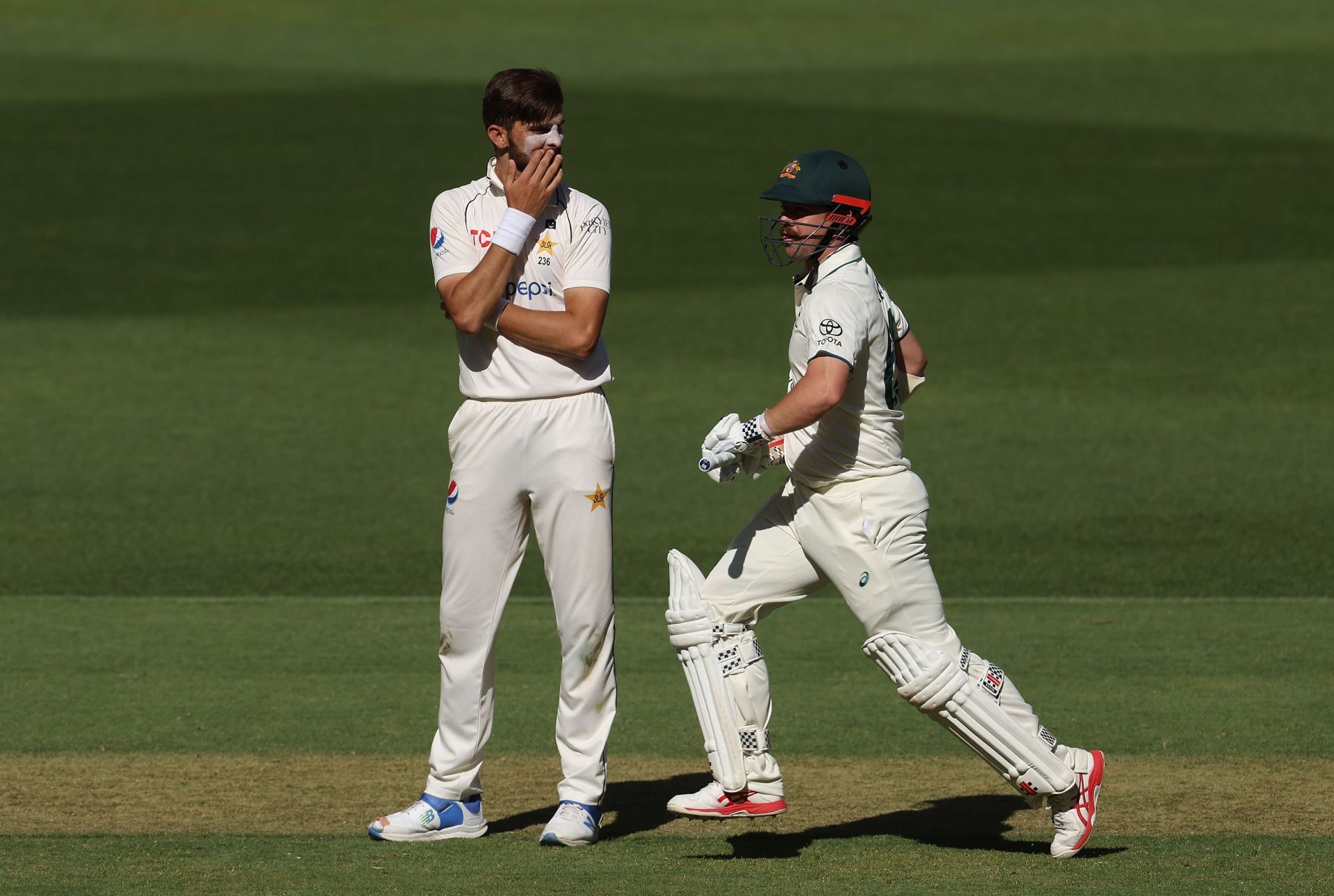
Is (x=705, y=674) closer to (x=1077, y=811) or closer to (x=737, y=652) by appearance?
(x=737, y=652)

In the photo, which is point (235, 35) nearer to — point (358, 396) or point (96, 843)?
point (358, 396)

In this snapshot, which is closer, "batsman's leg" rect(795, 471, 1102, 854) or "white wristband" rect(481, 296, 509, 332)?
"batsman's leg" rect(795, 471, 1102, 854)

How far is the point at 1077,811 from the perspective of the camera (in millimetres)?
5449

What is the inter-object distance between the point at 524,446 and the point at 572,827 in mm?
1191

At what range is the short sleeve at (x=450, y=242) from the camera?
572 centimetres

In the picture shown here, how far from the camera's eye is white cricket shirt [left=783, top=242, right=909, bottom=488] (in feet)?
18.2

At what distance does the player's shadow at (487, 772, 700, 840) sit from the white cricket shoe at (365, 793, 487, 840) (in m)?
0.13

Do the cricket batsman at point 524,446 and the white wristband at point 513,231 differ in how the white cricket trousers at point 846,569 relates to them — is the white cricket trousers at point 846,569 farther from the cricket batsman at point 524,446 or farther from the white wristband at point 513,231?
the white wristband at point 513,231

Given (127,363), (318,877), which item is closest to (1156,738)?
(318,877)

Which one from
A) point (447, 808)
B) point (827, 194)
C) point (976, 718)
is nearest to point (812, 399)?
point (827, 194)

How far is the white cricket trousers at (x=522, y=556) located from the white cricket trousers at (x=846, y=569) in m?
0.41

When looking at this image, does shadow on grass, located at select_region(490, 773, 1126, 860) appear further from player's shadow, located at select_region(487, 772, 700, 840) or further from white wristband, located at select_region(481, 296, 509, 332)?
white wristband, located at select_region(481, 296, 509, 332)

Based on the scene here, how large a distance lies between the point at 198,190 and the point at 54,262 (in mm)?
3820

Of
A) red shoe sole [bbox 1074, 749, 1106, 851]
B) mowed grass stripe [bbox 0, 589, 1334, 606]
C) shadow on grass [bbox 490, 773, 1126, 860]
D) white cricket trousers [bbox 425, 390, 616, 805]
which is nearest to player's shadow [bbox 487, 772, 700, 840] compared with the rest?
shadow on grass [bbox 490, 773, 1126, 860]
